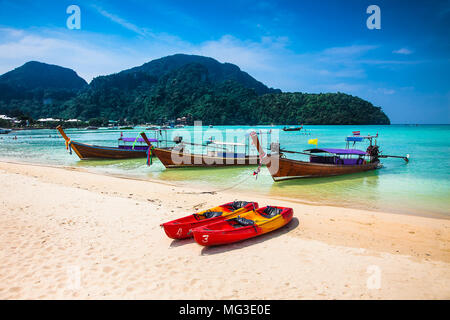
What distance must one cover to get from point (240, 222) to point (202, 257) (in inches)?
63.2

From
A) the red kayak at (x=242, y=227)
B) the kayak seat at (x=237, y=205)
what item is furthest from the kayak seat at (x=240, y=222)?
the kayak seat at (x=237, y=205)

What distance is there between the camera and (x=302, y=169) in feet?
50.6

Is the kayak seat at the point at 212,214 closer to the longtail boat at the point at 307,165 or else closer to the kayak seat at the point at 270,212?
the kayak seat at the point at 270,212

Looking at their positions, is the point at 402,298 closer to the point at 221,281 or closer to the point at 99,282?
the point at 221,281

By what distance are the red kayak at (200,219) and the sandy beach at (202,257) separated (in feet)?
1.00

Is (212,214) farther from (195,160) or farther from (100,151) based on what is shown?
(100,151)

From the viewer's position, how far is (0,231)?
6.19 meters

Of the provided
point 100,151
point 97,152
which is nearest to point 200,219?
point 100,151

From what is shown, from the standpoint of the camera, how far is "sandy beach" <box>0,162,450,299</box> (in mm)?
4355

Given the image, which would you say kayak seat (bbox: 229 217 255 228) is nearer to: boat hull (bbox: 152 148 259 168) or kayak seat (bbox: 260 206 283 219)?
kayak seat (bbox: 260 206 283 219)

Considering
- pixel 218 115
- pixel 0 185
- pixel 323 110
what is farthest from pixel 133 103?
pixel 0 185

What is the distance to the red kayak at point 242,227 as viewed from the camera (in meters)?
5.92

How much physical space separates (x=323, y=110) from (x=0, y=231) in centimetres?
16231

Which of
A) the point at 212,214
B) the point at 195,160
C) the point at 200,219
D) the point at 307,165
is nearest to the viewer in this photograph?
the point at 200,219
